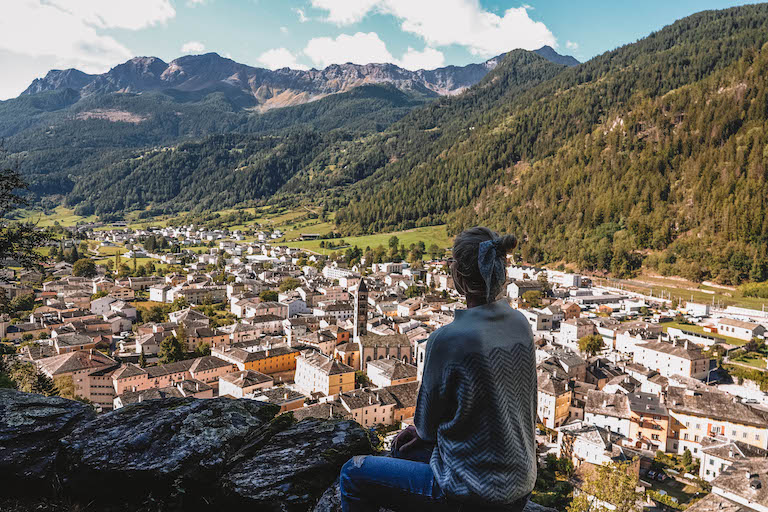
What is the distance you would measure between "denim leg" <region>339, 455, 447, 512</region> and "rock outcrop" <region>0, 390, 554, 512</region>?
3.83 feet

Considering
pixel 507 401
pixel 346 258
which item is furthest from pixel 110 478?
pixel 346 258

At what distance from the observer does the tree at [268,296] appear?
67.2 meters

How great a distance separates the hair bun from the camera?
8.79ft

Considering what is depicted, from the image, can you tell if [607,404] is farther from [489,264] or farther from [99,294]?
[99,294]

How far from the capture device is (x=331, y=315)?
5991 centimetres

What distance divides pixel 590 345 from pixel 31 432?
50192 mm

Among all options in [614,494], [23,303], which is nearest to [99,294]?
[23,303]

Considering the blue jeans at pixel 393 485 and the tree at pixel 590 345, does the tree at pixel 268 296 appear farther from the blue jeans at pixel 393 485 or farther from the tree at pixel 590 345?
the blue jeans at pixel 393 485

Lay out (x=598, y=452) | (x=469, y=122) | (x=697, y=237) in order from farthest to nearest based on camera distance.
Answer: (x=469, y=122)
(x=697, y=237)
(x=598, y=452)

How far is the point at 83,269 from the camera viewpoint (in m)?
80.0

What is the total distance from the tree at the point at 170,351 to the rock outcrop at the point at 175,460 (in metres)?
41.7

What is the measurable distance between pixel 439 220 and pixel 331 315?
80.4 meters

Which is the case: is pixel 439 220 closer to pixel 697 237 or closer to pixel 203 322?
pixel 697 237

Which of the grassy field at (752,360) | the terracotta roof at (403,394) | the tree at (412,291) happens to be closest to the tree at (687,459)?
the terracotta roof at (403,394)
